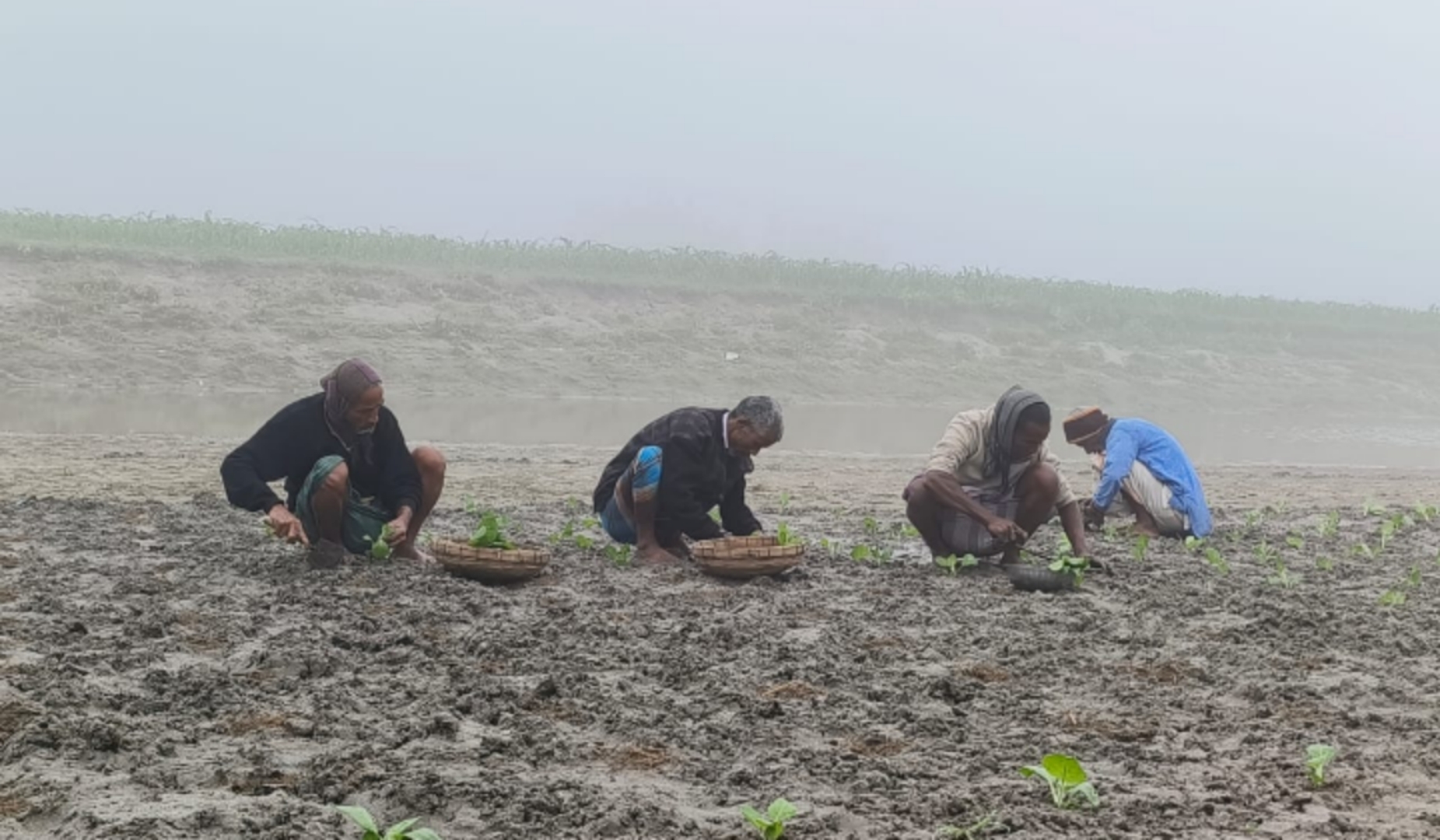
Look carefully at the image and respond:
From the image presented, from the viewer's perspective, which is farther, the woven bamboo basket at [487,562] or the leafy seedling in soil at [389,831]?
the woven bamboo basket at [487,562]

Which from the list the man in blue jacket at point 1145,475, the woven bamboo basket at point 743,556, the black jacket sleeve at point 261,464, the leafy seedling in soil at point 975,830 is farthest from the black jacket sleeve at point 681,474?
the leafy seedling in soil at point 975,830

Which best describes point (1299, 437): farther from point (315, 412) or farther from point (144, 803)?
point (144, 803)

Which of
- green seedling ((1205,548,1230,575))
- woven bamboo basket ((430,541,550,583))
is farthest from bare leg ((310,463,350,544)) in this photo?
green seedling ((1205,548,1230,575))

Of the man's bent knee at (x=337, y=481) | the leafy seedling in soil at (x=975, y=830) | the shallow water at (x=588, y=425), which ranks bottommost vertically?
the shallow water at (x=588, y=425)

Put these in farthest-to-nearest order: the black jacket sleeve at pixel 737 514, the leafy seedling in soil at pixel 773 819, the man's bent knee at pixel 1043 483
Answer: the black jacket sleeve at pixel 737 514
the man's bent knee at pixel 1043 483
the leafy seedling in soil at pixel 773 819

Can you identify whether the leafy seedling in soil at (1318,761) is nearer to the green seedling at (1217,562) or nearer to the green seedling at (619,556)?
the green seedling at (1217,562)

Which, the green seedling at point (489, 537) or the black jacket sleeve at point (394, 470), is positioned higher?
the black jacket sleeve at point (394, 470)

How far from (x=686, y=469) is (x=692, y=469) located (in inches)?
1.2

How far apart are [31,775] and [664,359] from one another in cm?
2366

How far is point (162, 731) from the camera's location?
408 centimetres

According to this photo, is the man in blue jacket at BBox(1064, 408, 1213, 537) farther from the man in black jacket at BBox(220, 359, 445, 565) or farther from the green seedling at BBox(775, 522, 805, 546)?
the man in black jacket at BBox(220, 359, 445, 565)

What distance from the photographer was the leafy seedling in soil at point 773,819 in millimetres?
3334

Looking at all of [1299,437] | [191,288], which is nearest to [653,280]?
[191,288]

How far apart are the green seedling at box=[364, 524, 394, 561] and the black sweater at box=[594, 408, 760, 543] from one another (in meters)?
1.41
